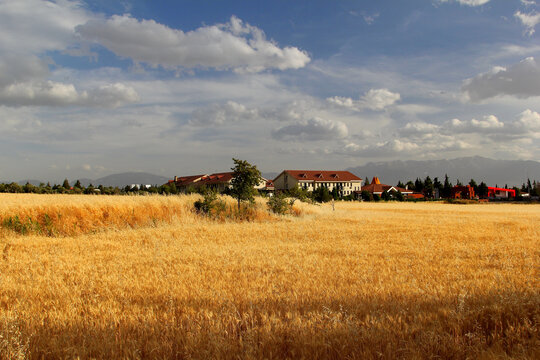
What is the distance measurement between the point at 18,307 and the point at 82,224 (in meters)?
10.6

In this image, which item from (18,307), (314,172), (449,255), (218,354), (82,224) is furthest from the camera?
(314,172)

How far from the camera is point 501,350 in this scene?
380 cm

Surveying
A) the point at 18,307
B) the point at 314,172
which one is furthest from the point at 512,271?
the point at 314,172

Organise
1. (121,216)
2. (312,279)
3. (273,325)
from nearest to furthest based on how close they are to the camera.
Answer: (273,325) < (312,279) < (121,216)

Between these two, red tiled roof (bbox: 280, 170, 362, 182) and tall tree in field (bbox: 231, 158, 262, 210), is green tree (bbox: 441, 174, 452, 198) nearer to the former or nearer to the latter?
red tiled roof (bbox: 280, 170, 362, 182)

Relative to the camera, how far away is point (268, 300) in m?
5.39

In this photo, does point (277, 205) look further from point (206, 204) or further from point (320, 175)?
point (320, 175)

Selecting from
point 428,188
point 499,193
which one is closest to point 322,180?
point 428,188

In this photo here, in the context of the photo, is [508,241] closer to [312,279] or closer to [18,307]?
[312,279]

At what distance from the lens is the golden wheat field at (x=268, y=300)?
12.9 feet

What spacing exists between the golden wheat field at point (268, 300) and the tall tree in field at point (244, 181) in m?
10.4

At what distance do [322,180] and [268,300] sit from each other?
11284 cm

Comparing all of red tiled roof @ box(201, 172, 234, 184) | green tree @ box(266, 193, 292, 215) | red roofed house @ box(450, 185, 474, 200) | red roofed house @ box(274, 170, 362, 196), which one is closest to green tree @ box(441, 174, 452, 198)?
red roofed house @ box(450, 185, 474, 200)

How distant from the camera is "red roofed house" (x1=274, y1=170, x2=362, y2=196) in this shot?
116 m
